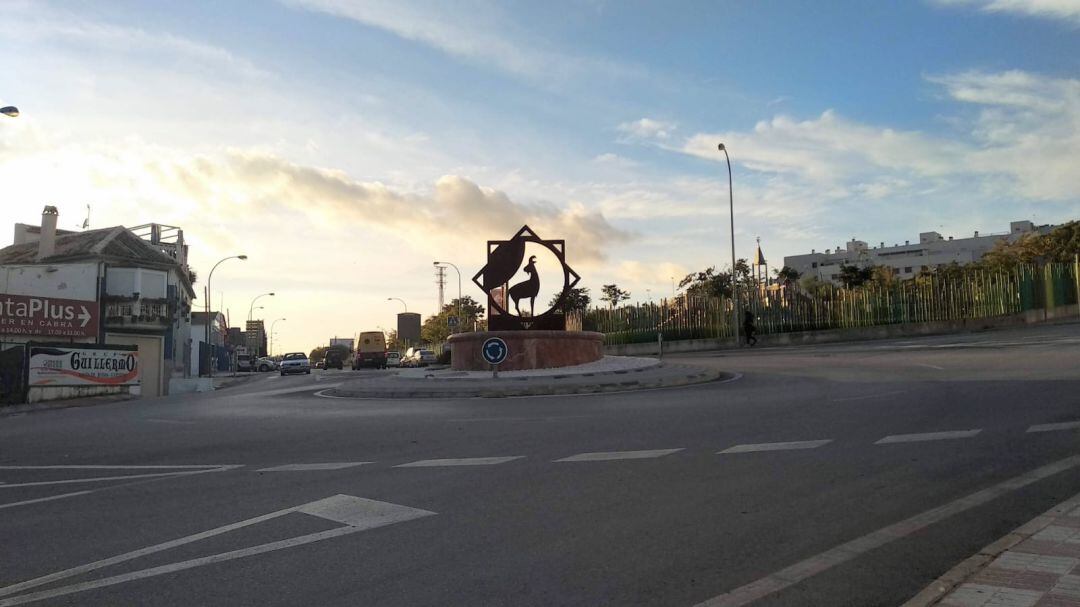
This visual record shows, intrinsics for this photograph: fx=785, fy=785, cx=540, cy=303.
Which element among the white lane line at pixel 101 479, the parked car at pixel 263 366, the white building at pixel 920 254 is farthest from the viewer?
the white building at pixel 920 254

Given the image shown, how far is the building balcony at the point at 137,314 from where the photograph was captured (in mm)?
44531

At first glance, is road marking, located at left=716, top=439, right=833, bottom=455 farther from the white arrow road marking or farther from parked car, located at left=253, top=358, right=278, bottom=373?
parked car, located at left=253, top=358, right=278, bottom=373

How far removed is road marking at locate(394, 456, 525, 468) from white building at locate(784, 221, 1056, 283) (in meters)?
119

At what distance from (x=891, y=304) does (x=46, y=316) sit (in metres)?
39.0

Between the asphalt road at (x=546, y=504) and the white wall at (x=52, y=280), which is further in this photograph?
the white wall at (x=52, y=280)

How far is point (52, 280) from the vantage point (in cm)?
4212

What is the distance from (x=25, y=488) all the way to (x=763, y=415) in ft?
29.8

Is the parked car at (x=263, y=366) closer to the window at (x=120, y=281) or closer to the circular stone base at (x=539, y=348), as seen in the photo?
the window at (x=120, y=281)

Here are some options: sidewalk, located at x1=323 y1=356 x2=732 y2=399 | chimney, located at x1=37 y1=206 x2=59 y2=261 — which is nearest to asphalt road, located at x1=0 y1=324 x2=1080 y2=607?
sidewalk, located at x1=323 y1=356 x2=732 y2=399

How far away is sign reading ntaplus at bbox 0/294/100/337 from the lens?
32.8m

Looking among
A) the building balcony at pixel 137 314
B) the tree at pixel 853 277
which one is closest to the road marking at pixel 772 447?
the building balcony at pixel 137 314

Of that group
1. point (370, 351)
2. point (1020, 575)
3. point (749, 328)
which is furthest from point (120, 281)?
point (1020, 575)

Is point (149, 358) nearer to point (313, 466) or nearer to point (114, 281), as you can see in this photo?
point (114, 281)

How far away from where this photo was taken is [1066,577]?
3832mm
